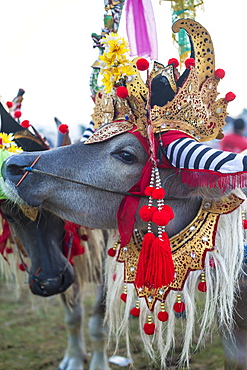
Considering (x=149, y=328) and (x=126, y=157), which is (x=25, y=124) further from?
(x=149, y=328)

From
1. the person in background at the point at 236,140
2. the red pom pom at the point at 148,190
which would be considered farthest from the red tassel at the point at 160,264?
the person in background at the point at 236,140

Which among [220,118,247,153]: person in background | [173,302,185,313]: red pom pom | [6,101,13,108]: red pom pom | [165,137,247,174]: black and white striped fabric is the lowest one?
[173,302,185,313]: red pom pom

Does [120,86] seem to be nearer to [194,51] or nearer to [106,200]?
[194,51]

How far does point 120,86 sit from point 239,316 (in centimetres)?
134

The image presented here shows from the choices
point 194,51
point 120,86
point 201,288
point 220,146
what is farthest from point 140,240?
point 220,146

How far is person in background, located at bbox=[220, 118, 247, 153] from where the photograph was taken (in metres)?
4.02

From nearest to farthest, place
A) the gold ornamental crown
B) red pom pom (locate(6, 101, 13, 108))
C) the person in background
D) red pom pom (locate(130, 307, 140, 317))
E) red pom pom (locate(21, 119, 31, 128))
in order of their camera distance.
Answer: the gold ornamental crown < red pom pom (locate(130, 307, 140, 317)) < red pom pom (locate(21, 119, 31, 128)) < red pom pom (locate(6, 101, 13, 108)) < the person in background

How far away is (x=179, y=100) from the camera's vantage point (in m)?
1.96

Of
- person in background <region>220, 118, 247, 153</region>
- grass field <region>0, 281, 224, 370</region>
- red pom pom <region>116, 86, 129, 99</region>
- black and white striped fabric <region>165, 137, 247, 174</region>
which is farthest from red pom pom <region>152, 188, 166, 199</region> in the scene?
person in background <region>220, 118, 247, 153</region>

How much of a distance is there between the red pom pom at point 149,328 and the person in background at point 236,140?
225cm

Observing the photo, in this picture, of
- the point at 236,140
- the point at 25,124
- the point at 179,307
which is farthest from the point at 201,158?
the point at 236,140

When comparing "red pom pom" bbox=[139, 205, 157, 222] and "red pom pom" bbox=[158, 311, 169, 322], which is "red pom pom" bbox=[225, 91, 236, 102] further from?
"red pom pom" bbox=[158, 311, 169, 322]

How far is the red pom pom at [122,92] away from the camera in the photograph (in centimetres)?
187

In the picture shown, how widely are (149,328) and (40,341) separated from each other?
271 cm
